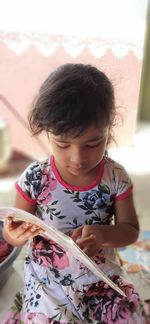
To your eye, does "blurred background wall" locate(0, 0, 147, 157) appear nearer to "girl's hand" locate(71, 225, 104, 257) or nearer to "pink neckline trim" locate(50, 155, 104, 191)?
"pink neckline trim" locate(50, 155, 104, 191)

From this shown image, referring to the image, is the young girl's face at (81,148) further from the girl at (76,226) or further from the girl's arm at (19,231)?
the girl's arm at (19,231)

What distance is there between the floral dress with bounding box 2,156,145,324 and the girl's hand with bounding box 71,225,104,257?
0.14 ft

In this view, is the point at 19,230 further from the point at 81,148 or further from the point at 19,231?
the point at 81,148

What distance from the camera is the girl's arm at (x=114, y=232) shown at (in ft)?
2.19

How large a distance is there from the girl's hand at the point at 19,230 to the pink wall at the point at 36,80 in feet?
1.00

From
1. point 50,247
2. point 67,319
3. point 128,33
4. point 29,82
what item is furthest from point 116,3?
point 67,319

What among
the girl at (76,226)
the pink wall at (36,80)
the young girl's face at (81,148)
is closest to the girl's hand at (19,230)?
the girl at (76,226)

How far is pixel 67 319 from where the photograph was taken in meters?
0.68

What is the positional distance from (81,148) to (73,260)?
216mm

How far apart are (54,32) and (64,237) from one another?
32.9 inches

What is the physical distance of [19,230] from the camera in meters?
0.70

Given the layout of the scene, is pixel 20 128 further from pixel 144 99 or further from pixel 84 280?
pixel 84 280

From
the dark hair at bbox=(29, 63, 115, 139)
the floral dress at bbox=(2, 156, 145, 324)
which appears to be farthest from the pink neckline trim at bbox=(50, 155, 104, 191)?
the dark hair at bbox=(29, 63, 115, 139)

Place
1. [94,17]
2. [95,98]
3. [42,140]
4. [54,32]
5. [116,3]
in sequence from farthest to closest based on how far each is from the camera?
[42,140] → [54,32] → [94,17] → [116,3] → [95,98]
